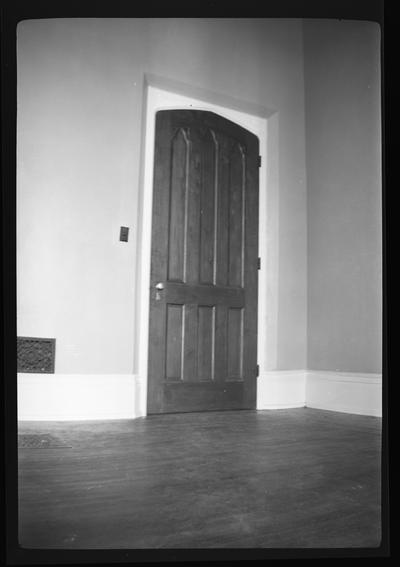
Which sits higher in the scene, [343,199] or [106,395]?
[343,199]

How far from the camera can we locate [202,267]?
12.4 ft

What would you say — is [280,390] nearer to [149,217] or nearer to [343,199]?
[343,199]

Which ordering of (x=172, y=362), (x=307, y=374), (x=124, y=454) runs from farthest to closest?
1. (x=307, y=374)
2. (x=172, y=362)
3. (x=124, y=454)

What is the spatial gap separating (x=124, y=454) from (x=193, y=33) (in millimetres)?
3140

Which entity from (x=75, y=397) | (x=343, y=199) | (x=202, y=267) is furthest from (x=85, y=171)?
(x=343, y=199)

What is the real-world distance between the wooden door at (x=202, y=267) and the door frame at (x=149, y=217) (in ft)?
0.15

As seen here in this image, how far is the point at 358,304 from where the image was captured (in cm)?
372

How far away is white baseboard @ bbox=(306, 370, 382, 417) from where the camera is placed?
353cm

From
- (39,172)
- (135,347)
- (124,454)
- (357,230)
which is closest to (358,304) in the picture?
(357,230)

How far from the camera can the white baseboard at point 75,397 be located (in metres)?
3.15

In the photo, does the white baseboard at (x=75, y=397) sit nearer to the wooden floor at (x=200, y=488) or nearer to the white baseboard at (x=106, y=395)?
the white baseboard at (x=106, y=395)

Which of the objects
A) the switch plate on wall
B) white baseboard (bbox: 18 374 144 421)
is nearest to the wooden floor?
white baseboard (bbox: 18 374 144 421)

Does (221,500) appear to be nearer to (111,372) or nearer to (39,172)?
(111,372)

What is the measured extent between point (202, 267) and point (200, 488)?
2.25 m
